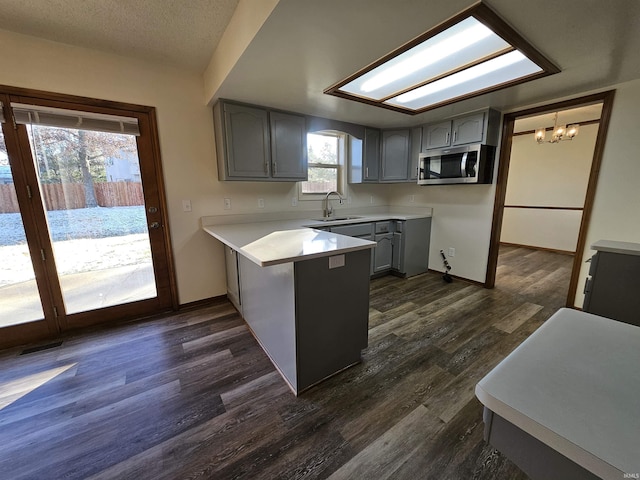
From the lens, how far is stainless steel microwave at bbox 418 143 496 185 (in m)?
2.97

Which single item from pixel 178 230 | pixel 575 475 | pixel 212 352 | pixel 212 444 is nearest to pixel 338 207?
pixel 178 230

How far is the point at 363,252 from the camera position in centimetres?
179

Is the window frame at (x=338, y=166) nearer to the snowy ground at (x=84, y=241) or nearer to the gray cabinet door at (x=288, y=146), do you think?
the gray cabinet door at (x=288, y=146)

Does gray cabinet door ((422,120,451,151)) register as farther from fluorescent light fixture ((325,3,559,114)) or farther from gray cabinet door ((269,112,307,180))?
gray cabinet door ((269,112,307,180))

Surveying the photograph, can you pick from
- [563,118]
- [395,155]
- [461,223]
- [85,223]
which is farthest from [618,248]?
[85,223]

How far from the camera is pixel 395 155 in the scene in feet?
12.5

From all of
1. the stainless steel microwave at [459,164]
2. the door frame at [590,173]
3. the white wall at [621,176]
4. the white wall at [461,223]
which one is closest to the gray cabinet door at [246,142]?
the stainless steel microwave at [459,164]

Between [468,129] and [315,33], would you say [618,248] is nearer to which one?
[468,129]

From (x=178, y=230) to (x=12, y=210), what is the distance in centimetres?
118

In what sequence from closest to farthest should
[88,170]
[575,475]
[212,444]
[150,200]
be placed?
[575,475], [212,444], [88,170], [150,200]

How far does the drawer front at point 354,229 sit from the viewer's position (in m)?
3.15

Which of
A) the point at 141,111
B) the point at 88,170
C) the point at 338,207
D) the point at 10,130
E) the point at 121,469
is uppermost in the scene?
the point at 141,111

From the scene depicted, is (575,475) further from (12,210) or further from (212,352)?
(12,210)

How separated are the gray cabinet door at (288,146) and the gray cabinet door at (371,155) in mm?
1066
